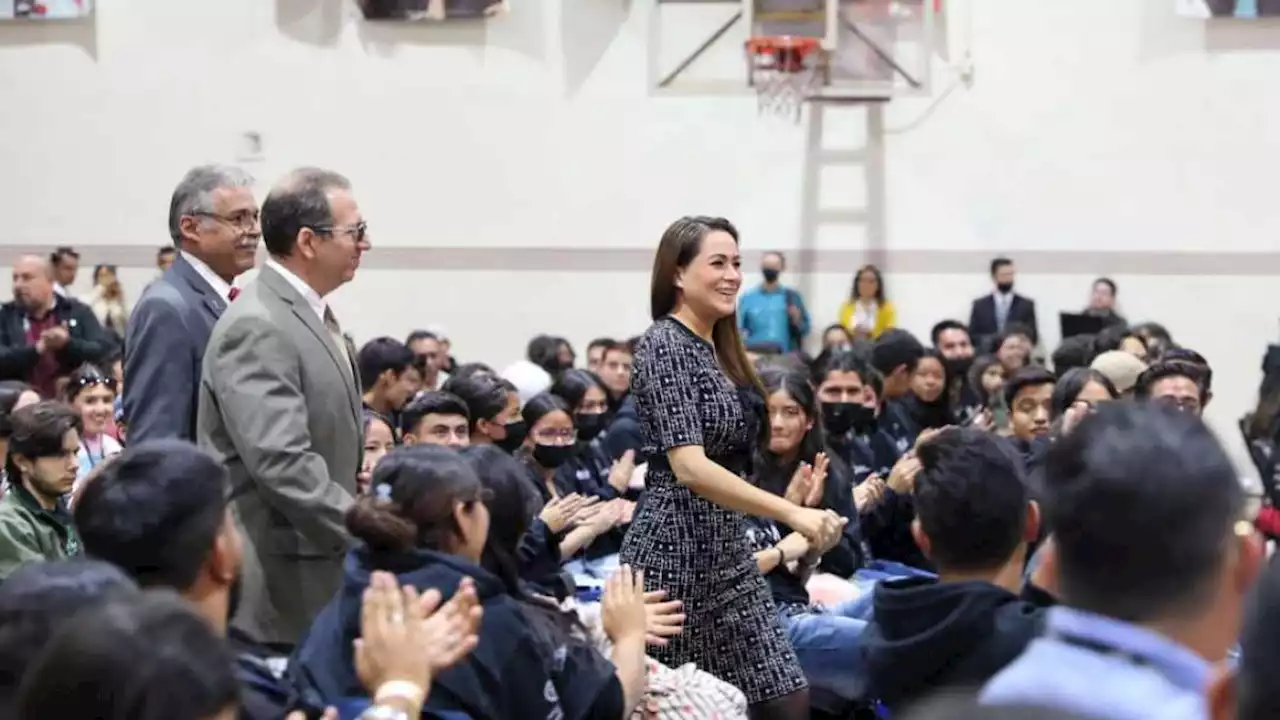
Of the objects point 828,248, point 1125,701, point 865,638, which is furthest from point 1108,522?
point 828,248

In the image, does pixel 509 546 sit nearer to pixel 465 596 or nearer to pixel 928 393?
pixel 465 596

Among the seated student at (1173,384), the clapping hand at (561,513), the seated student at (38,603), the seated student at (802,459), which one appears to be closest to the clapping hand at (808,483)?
the seated student at (802,459)

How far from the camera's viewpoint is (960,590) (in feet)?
8.04

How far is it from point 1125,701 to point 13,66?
47.6ft

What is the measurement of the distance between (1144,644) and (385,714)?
3.62 ft

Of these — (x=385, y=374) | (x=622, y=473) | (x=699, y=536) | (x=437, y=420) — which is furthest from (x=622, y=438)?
(x=699, y=536)

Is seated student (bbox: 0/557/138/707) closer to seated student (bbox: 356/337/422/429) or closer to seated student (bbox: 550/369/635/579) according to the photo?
seated student (bbox: 550/369/635/579)

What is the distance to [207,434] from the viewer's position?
3.12 m

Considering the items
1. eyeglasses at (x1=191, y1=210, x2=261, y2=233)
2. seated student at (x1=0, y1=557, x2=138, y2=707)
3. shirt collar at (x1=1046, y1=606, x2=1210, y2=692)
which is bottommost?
seated student at (x1=0, y1=557, x2=138, y2=707)

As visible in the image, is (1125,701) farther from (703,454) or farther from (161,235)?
(161,235)

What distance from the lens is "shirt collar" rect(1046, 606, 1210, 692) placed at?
1.40 m

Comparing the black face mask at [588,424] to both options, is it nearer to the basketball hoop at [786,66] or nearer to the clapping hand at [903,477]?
the clapping hand at [903,477]

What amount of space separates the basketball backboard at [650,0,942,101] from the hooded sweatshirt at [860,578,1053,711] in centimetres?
1002

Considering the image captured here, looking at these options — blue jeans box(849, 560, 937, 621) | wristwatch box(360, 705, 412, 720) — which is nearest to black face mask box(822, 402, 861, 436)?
blue jeans box(849, 560, 937, 621)
